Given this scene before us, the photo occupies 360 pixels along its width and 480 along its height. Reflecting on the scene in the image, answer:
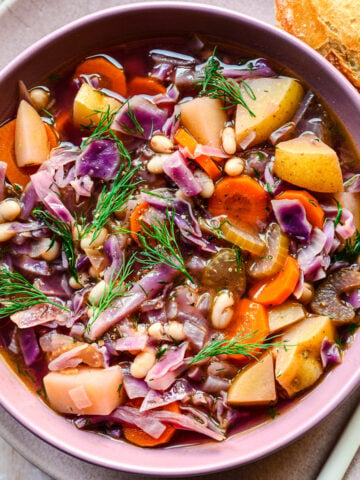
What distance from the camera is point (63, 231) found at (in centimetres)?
334

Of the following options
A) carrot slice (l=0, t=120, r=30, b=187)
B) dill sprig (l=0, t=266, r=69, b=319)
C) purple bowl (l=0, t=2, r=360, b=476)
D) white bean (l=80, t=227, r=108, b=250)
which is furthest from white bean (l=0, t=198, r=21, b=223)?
purple bowl (l=0, t=2, r=360, b=476)

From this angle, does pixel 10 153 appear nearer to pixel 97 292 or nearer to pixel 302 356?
pixel 97 292

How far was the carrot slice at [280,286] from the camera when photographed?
324 cm

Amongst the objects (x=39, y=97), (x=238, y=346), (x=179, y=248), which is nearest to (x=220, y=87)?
(x=179, y=248)

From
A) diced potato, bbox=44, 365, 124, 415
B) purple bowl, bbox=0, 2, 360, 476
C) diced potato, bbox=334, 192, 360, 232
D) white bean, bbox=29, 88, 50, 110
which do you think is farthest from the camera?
white bean, bbox=29, 88, 50, 110

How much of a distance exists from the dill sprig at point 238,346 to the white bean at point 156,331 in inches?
8.3

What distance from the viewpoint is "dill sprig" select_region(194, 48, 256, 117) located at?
327 cm

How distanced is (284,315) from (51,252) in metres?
1.27

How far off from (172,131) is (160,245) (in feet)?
1.98

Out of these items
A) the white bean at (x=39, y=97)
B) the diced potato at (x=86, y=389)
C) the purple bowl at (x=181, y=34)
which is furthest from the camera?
the white bean at (x=39, y=97)

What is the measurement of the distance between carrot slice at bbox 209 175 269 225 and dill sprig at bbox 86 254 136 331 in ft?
1.76

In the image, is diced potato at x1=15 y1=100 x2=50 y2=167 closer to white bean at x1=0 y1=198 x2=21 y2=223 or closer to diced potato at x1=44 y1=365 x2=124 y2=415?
white bean at x1=0 y1=198 x2=21 y2=223

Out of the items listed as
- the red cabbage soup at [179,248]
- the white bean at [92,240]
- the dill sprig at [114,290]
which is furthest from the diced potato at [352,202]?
the white bean at [92,240]

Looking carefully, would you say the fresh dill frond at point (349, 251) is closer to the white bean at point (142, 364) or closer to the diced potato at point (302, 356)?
the diced potato at point (302, 356)
